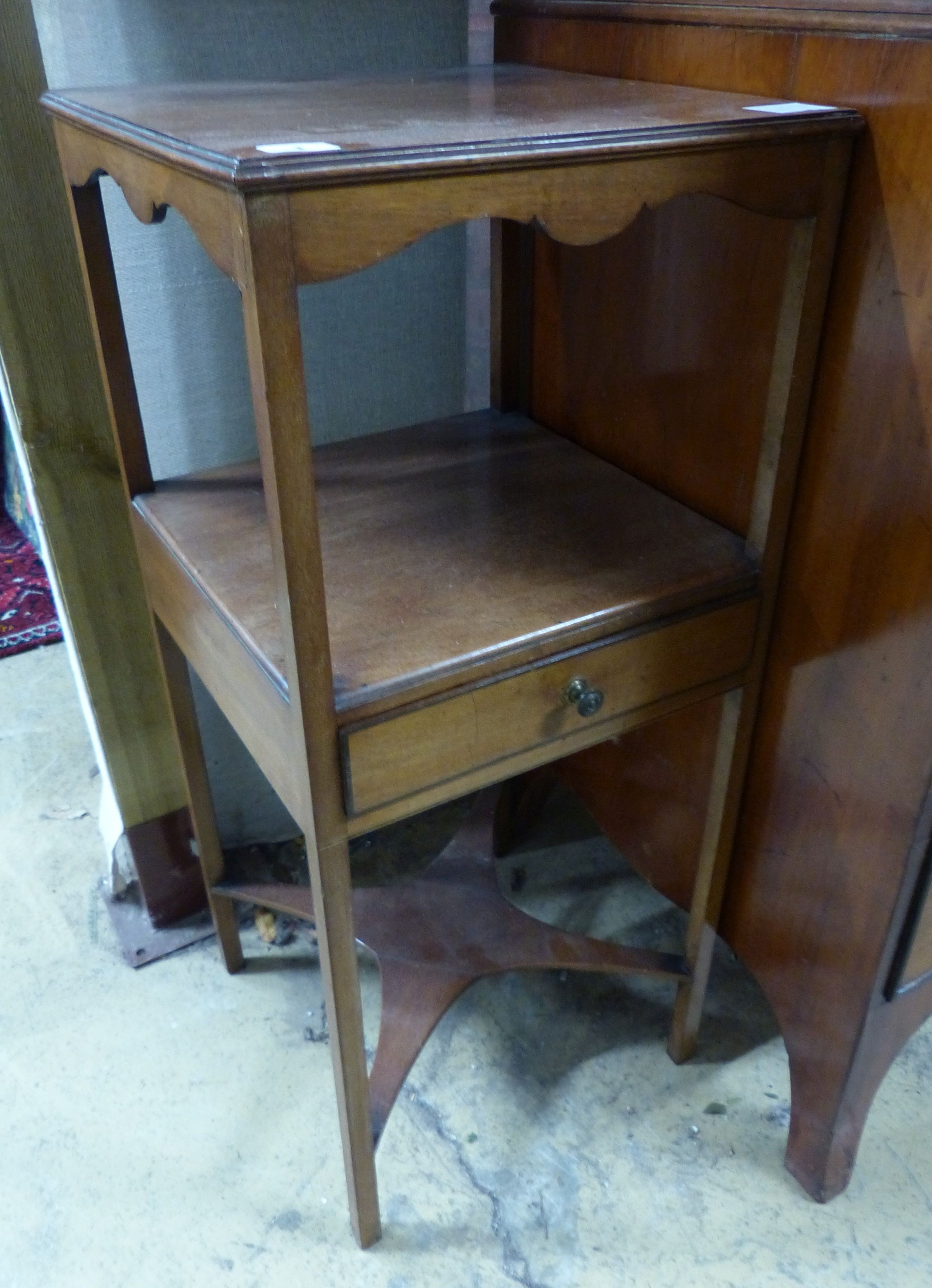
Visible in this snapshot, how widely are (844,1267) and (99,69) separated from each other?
145 cm

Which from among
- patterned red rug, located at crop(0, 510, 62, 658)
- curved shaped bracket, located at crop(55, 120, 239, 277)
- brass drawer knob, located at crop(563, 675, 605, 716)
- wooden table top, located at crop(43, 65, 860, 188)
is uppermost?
wooden table top, located at crop(43, 65, 860, 188)

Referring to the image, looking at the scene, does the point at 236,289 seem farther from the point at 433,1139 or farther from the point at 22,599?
the point at 22,599

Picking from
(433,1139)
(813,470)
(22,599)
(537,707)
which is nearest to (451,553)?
(537,707)

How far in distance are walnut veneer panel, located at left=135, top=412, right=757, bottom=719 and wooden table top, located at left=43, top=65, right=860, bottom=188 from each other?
345 mm

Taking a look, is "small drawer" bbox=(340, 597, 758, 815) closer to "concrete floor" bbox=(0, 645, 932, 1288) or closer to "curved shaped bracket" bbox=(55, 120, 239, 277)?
"curved shaped bracket" bbox=(55, 120, 239, 277)

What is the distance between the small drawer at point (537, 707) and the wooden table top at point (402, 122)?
377 millimetres

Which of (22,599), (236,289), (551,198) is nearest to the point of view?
(551,198)

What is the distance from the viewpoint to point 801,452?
0.90 m

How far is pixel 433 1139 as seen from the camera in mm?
1220

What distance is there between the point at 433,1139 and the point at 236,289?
1.02 meters

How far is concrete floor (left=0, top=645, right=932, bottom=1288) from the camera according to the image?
110 cm

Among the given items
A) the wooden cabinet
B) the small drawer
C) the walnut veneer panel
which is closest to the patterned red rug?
the walnut veneer panel

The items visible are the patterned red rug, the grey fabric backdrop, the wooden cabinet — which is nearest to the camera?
the wooden cabinet

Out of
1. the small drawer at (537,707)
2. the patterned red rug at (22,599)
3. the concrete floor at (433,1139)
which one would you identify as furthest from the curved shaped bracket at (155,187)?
the patterned red rug at (22,599)
